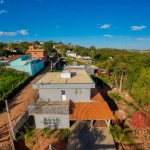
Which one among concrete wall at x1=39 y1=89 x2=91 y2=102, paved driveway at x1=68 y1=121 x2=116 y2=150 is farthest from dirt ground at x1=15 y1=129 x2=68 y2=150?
concrete wall at x1=39 y1=89 x2=91 y2=102

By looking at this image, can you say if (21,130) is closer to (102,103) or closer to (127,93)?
(102,103)

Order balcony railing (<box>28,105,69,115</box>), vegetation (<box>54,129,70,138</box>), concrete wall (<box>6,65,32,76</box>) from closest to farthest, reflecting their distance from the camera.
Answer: vegetation (<box>54,129,70,138</box>) → balcony railing (<box>28,105,69,115</box>) → concrete wall (<box>6,65,32,76</box>)

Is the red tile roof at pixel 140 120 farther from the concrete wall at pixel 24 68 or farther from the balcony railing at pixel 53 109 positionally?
the concrete wall at pixel 24 68

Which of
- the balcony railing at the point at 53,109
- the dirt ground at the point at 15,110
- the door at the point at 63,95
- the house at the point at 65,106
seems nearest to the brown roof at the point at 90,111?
the house at the point at 65,106

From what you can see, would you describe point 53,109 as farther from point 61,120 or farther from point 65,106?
point 61,120

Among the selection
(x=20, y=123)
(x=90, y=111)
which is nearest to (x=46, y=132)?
(x=20, y=123)

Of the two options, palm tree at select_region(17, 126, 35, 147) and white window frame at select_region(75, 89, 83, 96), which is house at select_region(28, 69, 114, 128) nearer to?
white window frame at select_region(75, 89, 83, 96)
